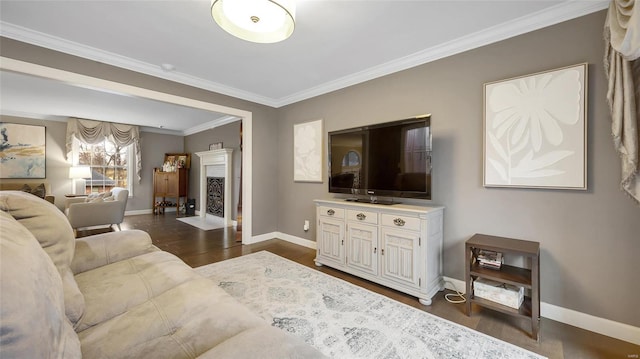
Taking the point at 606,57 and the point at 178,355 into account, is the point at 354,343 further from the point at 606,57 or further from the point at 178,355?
the point at 606,57

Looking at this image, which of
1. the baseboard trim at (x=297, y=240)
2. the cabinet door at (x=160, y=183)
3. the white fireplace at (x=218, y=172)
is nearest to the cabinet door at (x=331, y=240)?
the baseboard trim at (x=297, y=240)

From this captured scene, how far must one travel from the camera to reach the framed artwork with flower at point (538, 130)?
190cm

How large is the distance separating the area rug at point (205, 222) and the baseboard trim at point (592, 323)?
5178mm

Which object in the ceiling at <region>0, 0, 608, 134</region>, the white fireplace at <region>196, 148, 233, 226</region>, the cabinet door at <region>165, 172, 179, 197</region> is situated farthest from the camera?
the cabinet door at <region>165, 172, 179, 197</region>

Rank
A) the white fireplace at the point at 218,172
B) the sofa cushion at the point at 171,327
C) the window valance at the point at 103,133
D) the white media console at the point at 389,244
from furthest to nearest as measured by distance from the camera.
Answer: the window valance at the point at 103,133 → the white fireplace at the point at 218,172 → the white media console at the point at 389,244 → the sofa cushion at the point at 171,327

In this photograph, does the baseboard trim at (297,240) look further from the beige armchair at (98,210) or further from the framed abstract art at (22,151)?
the framed abstract art at (22,151)

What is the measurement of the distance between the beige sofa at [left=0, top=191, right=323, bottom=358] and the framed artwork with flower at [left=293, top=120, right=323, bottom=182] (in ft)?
7.72

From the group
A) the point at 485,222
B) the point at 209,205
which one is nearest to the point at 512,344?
the point at 485,222

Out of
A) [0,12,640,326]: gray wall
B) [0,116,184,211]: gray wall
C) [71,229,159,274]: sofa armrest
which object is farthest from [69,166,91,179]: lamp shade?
[71,229,159,274]: sofa armrest

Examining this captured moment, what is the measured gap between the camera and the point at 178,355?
89 cm

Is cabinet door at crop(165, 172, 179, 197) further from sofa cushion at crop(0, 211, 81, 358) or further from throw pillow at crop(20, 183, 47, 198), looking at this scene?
sofa cushion at crop(0, 211, 81, 358)

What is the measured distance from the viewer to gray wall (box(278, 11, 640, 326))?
1.81m

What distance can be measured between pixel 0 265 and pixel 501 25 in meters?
3.18

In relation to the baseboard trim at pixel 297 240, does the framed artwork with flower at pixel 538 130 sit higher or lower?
higher
